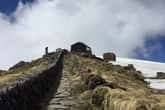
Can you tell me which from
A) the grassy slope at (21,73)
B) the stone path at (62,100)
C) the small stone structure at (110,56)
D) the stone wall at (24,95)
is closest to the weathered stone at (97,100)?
the stone path at (62,100)

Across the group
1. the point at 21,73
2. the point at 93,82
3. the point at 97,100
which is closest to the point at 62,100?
the point at 97,100

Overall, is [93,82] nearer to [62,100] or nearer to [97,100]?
[62,100]

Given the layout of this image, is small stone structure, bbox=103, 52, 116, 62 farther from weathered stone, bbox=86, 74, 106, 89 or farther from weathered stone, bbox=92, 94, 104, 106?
weathered stone, bbox=92, 94, 104, 106

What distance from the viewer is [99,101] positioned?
14.1 meters

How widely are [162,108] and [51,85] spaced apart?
11513 millimetres

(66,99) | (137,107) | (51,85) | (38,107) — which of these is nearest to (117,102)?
(137,107)

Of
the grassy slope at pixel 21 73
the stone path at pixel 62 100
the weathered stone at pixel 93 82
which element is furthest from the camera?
the weathered stone at pixel 93 82

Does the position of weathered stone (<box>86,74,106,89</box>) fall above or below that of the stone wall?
above

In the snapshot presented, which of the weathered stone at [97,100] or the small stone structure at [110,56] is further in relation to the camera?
the small stone structure at [110,56]

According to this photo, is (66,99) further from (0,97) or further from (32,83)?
(0,97)

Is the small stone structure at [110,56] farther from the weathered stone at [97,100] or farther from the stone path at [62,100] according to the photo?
the weathered stone at [97,100]

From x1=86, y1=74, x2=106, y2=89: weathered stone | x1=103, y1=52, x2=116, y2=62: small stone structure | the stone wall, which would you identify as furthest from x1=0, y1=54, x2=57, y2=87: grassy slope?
x1=103, y1=52, x2=116, y2=62: small stone structure

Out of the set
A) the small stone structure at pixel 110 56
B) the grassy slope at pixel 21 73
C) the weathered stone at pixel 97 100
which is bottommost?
the weathered stone at pixel 97 100

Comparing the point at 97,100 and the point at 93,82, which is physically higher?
the point at 93,82
